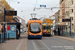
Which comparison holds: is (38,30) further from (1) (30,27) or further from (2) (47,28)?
(2) (47,28)

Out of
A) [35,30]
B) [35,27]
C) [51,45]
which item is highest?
[35,27]

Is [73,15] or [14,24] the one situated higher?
[73,15]

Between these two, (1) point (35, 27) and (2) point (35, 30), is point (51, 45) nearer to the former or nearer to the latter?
(2) point (35, 30)

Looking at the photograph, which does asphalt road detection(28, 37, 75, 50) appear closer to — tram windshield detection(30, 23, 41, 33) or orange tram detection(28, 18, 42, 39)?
orange tram detection(28, 18, 42, 39)

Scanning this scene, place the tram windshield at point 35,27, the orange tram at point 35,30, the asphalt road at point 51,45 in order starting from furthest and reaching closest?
the tram windshield at point 35,27, the orange tram at point 35,30, the asphalt road at point 51,45

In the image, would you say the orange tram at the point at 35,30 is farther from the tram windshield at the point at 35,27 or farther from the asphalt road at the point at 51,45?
the asphalt road at the point at 51,45

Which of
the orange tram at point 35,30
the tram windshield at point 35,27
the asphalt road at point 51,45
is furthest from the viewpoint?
the tram windshield at point 35,27

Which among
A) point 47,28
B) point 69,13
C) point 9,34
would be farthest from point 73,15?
point 9,34

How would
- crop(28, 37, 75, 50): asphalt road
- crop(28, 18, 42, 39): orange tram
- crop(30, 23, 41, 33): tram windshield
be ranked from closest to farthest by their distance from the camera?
1. crop(28, 37, 75, 50): asphalt road
2. crop(28, 18, 42, 39): orange tram
3. crop(30, 23, 41, 33): tram windshield

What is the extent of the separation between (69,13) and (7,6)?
23578 millimetres

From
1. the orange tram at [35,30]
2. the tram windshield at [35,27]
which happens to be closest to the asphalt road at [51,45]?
the orange tram at [35,30]

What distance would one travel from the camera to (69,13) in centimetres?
5575

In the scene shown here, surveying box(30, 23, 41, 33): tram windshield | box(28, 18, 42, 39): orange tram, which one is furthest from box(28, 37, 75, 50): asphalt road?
box(30, 23, 41, 33): tram windshield

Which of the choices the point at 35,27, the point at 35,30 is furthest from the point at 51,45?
the point at 35,27
